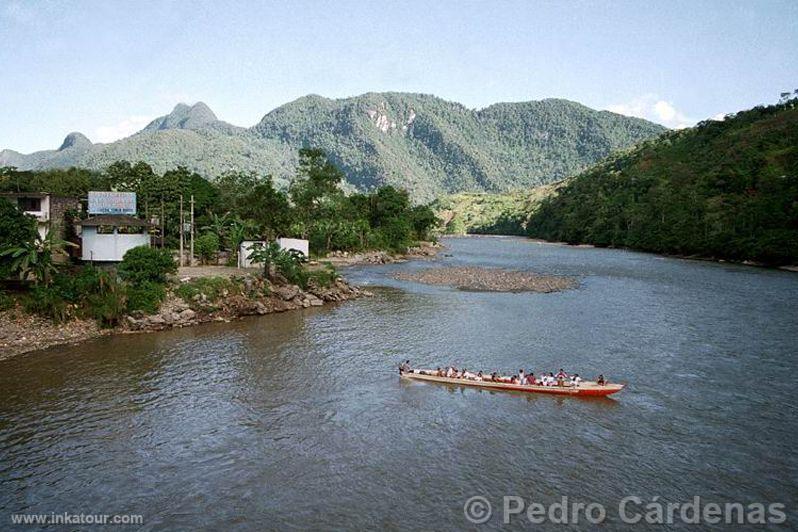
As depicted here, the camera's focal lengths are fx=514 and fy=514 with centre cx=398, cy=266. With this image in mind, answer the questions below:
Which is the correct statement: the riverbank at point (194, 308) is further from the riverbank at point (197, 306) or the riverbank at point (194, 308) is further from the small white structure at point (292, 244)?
the small white structure at point (292, 244)

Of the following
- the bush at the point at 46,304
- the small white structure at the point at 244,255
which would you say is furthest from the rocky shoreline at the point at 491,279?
the bush at the point at 46,304

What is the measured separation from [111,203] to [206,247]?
61.2 ft

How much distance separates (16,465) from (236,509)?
10.6 metres

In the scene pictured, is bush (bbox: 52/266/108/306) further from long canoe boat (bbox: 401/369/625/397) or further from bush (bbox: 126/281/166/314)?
long canoe boat (bbox: 401/369/625/397)

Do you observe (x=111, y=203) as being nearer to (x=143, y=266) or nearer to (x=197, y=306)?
(x=143, y=266)

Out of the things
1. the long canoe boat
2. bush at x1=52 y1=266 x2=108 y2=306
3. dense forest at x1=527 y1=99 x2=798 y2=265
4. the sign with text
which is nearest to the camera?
the long canoe boat

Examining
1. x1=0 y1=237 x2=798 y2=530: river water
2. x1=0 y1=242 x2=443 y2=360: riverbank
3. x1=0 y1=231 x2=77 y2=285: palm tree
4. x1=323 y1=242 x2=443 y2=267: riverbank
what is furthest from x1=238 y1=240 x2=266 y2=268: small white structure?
x1=323 y1=242 x2=443 y2=267: riverbank

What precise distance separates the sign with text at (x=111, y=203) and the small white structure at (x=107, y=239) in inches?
43.8

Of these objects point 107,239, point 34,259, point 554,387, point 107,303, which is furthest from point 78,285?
point 554,387

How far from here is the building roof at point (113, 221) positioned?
51509 mm

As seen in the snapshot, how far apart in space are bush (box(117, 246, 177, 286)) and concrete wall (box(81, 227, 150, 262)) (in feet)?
16.5

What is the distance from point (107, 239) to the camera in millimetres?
51719

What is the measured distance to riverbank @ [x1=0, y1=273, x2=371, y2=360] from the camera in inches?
1542

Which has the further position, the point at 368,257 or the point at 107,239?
the point at 368,257
